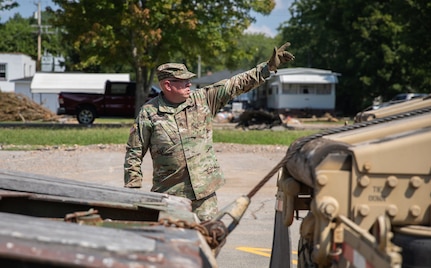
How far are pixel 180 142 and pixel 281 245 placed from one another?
4.14 ft

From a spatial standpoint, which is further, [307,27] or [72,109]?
[307,27]

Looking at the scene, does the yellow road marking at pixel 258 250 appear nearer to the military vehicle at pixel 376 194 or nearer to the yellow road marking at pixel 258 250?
the yellow road marking at pixel 258 250

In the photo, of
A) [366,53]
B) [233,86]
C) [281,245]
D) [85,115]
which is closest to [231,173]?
[233,86]

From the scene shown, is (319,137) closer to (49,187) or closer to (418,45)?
(49,187)

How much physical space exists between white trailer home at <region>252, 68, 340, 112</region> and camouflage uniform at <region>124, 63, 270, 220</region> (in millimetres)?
44684

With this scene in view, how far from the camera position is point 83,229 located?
2.87 m

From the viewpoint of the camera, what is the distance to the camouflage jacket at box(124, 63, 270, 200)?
19.2ft

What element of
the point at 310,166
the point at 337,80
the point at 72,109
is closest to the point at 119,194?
the point at 310,166

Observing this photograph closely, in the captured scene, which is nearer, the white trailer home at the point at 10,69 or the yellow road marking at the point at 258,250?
the yellow road marking at the point at 258,250

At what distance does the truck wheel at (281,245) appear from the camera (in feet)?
16.4

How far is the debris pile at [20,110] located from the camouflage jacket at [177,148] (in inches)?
1326

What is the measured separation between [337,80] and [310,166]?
162ft

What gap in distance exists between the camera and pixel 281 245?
510 cm

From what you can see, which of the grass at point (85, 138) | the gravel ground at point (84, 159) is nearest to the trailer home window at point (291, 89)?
the grass at point (85, 138)
